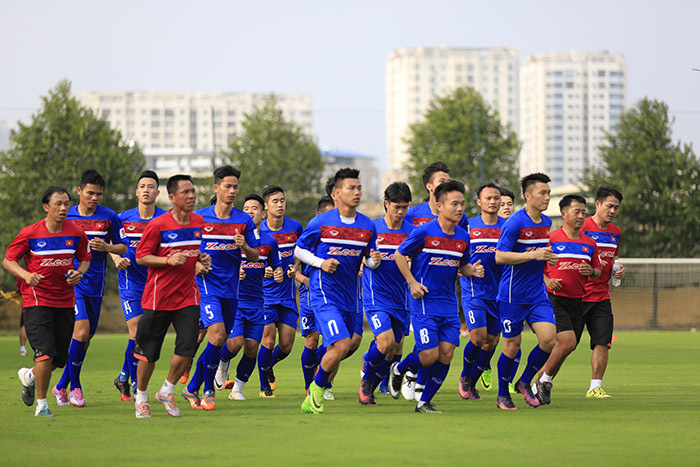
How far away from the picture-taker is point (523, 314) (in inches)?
405

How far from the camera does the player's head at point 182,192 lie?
9.23m

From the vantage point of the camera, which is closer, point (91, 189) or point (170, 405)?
point (170, 405)

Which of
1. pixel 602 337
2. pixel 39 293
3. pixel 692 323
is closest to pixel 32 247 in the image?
pixel 39 293

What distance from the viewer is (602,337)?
11562 millimetres

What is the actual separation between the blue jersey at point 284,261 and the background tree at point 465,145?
1136 inches

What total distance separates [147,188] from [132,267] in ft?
2.95

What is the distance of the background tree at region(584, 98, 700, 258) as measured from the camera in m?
36.7

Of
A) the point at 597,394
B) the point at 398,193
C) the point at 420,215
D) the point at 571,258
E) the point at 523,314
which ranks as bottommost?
the point at 597,394

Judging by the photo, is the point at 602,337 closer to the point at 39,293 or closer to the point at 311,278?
the point at 311,278

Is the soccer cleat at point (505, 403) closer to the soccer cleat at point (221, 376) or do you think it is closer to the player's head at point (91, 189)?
the soccer cleat at point (221, 376)

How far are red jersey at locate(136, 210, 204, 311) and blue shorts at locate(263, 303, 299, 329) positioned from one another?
2.82 metres

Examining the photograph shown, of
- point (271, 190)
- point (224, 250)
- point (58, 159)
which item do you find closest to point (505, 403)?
point (224, 250)

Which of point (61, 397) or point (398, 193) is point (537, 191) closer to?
point (398, 193)

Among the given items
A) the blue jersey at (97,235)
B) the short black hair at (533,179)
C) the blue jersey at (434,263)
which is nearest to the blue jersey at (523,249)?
the short black hair at (533,179)
